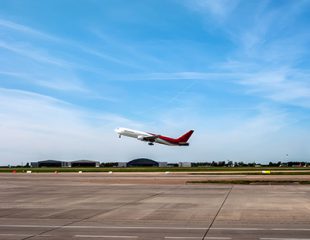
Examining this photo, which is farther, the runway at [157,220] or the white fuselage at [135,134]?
the white fuselage at [135,134]

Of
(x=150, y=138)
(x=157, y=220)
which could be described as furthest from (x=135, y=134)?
(x=157, y=220)

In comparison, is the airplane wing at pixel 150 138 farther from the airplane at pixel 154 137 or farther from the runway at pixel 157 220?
the runway at pixel 157 220

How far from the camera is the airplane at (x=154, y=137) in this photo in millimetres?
123438

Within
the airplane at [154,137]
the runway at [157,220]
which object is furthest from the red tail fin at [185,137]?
the runway at [157,220]

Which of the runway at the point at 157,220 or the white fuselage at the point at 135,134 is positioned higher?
the white fuselage at the point at 135,134

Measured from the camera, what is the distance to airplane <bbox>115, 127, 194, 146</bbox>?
123438mm

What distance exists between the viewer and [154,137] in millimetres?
122125

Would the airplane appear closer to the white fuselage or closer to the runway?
the white fuselage

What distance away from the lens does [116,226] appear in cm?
1509

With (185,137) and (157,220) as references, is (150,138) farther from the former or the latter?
(157,220)

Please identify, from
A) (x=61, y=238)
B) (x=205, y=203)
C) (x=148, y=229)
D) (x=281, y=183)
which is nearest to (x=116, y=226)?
(x=148, y=229)

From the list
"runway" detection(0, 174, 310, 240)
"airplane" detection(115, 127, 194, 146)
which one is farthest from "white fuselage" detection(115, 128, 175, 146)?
"runway" detection(0, 174, 310, 240)

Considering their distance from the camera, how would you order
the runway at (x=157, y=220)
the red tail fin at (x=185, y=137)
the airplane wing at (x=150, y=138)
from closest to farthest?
the runway at (x=157, y=220)
the airplane wing at (x=150, y=138)
the red tail fin at (x=185, y=137)

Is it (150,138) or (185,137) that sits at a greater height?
(185,137)
